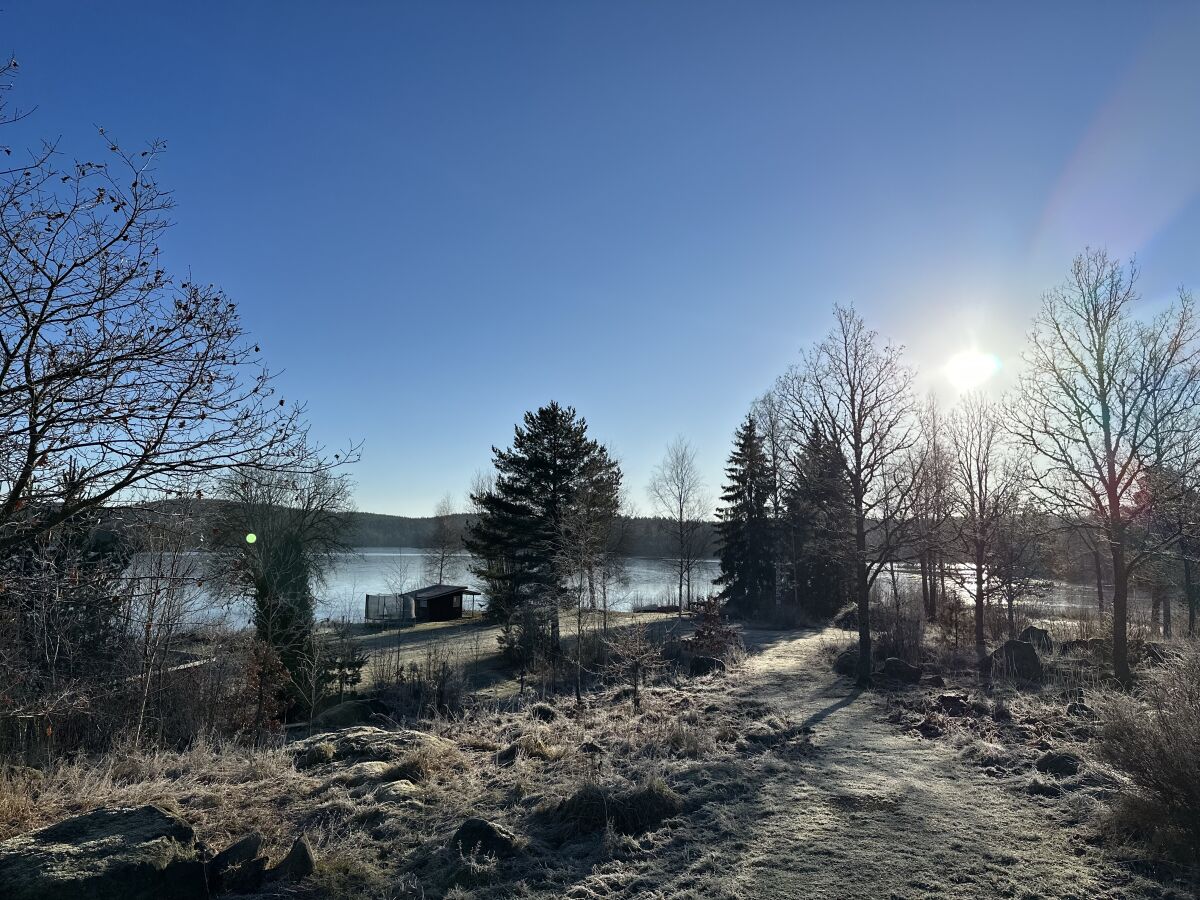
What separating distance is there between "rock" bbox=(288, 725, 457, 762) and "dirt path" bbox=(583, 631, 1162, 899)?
3.86m

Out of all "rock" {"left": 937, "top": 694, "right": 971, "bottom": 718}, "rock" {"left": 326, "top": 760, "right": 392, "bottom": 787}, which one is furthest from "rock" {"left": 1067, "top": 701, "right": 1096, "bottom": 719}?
"rock" {"left": 326, "top": 760, "right": 392, "bottom": 787}

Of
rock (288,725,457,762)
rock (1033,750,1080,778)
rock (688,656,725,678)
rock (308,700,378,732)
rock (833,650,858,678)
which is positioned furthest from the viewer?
rock (688,656,725,678)

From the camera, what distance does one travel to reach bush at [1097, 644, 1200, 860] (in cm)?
514

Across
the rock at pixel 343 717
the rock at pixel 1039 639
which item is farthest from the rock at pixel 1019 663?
the rock at pixel 343 717

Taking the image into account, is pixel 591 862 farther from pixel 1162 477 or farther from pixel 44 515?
pixel 1162 477

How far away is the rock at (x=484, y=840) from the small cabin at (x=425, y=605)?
36044 millimetres

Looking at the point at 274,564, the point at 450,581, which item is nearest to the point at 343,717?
the point at 274,564

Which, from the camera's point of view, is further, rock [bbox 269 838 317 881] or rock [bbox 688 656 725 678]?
rock [bbox 688 656 725 678]

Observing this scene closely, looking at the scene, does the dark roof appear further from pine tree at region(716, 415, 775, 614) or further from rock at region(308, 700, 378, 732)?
rock at region(308, 700, 378, 732)

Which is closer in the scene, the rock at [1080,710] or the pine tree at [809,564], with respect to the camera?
the rock at [1080,710]

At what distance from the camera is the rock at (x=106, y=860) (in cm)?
416

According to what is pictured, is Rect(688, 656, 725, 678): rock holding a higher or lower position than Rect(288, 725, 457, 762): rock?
lower

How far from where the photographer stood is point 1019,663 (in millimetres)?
12812

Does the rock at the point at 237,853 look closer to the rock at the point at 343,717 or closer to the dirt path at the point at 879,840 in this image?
the dirt path at the point at 879,840
